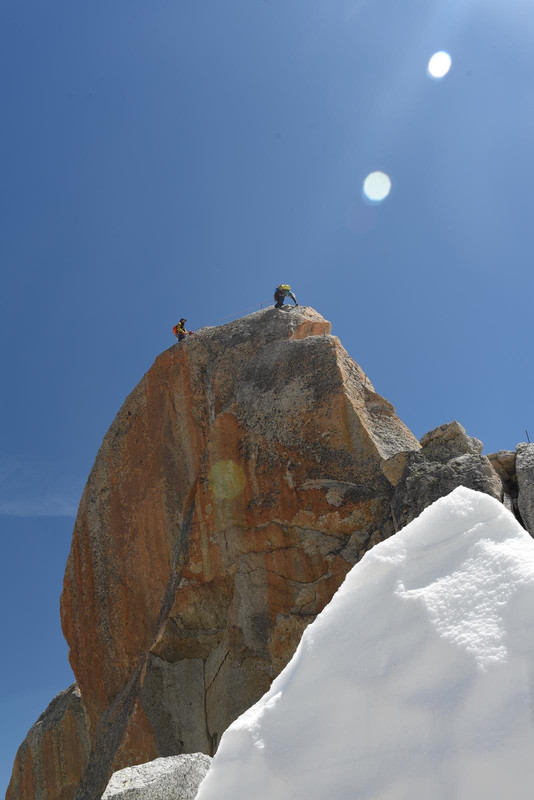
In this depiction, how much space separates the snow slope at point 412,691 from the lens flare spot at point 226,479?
11799 mm

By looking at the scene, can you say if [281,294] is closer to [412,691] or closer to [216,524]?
[216,524]

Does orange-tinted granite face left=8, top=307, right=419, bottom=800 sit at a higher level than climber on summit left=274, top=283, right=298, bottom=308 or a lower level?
lower

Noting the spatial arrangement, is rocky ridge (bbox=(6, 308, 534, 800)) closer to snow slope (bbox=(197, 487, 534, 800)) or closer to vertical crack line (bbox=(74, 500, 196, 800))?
vertical crack line (bbox=(74, 500, 196, 800))

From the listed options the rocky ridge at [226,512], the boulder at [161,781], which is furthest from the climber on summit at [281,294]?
the boulder at [161,781]

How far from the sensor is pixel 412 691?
6.06ft

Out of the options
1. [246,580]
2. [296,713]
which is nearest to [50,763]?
[246,580]

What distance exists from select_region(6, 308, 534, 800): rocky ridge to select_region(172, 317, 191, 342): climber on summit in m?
0.80

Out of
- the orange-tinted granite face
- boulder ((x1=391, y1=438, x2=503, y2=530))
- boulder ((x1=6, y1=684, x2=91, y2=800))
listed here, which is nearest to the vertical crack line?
the orange-tinted granite face

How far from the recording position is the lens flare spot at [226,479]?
1396cm

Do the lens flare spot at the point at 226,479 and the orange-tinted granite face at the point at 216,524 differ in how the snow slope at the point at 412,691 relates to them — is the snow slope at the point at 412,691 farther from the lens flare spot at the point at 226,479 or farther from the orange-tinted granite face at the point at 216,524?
the lens flare spot at the point at 226,479

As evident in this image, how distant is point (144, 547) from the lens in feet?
53.4

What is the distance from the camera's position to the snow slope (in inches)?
66.1

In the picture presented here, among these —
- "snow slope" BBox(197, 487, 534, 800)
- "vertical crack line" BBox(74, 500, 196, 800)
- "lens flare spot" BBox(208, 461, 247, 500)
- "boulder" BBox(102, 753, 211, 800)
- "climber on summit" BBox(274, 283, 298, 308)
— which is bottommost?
"snow slope" BBox(197, 487, 534, 800)

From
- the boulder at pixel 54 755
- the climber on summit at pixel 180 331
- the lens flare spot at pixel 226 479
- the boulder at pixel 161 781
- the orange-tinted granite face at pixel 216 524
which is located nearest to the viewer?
the boulder at pixel 161 781
